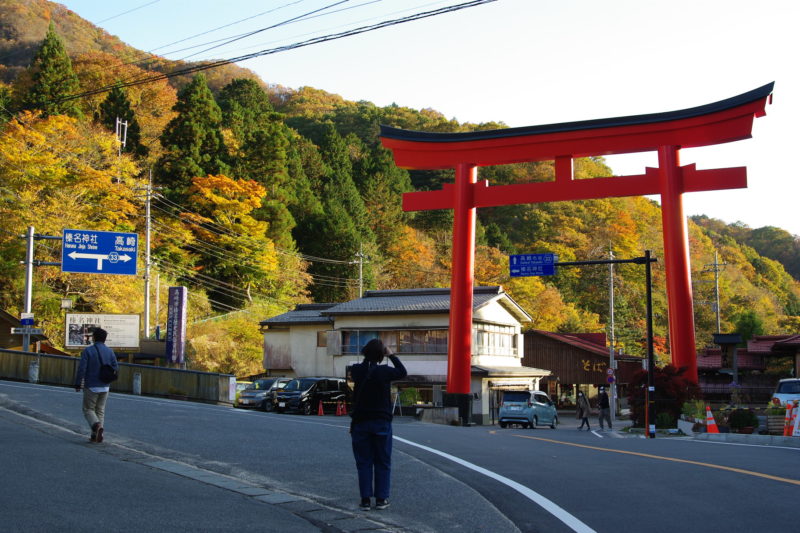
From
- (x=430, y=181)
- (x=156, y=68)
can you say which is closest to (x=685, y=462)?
(x=430, y=181)

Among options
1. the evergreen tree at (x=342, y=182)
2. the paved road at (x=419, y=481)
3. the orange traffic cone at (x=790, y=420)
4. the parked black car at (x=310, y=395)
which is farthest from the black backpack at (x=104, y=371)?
A: the evergreen tree at (x=342, y=182)

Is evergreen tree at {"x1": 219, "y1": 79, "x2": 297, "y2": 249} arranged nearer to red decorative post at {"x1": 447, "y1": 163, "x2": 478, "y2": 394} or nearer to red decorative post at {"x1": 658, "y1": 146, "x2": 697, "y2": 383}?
red decorative post at {"x1": 447, "y1": 163, "x2": 478, "y2": 394}

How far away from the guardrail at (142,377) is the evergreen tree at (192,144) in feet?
78.9

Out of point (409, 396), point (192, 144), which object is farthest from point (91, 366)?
point (192, 144)

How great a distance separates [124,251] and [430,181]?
2137 inches

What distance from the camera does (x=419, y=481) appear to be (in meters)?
9.01

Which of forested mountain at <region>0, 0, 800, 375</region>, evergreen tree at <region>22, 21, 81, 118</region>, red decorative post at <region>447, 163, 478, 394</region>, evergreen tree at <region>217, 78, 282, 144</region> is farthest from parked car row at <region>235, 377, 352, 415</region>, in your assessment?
→ evergreen tree at <region>217, 78, 282, 144</region>

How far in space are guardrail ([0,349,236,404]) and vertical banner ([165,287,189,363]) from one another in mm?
8512

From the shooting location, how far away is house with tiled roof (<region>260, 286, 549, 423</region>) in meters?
40.3

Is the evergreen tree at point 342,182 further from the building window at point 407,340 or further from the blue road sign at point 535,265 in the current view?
the blue road sign at point 535,265

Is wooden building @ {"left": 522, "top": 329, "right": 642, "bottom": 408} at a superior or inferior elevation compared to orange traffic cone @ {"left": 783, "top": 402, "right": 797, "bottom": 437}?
superior

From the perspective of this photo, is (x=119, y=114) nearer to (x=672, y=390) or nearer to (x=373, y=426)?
(x=672, y=390)

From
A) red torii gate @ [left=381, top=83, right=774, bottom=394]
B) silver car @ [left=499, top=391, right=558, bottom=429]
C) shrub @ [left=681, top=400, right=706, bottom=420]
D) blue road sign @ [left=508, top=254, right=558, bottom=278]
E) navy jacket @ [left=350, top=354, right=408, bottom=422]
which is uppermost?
red torii gate @ [left=381, top=83, right=774, bottom=394]

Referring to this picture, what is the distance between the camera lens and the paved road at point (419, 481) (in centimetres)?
676
